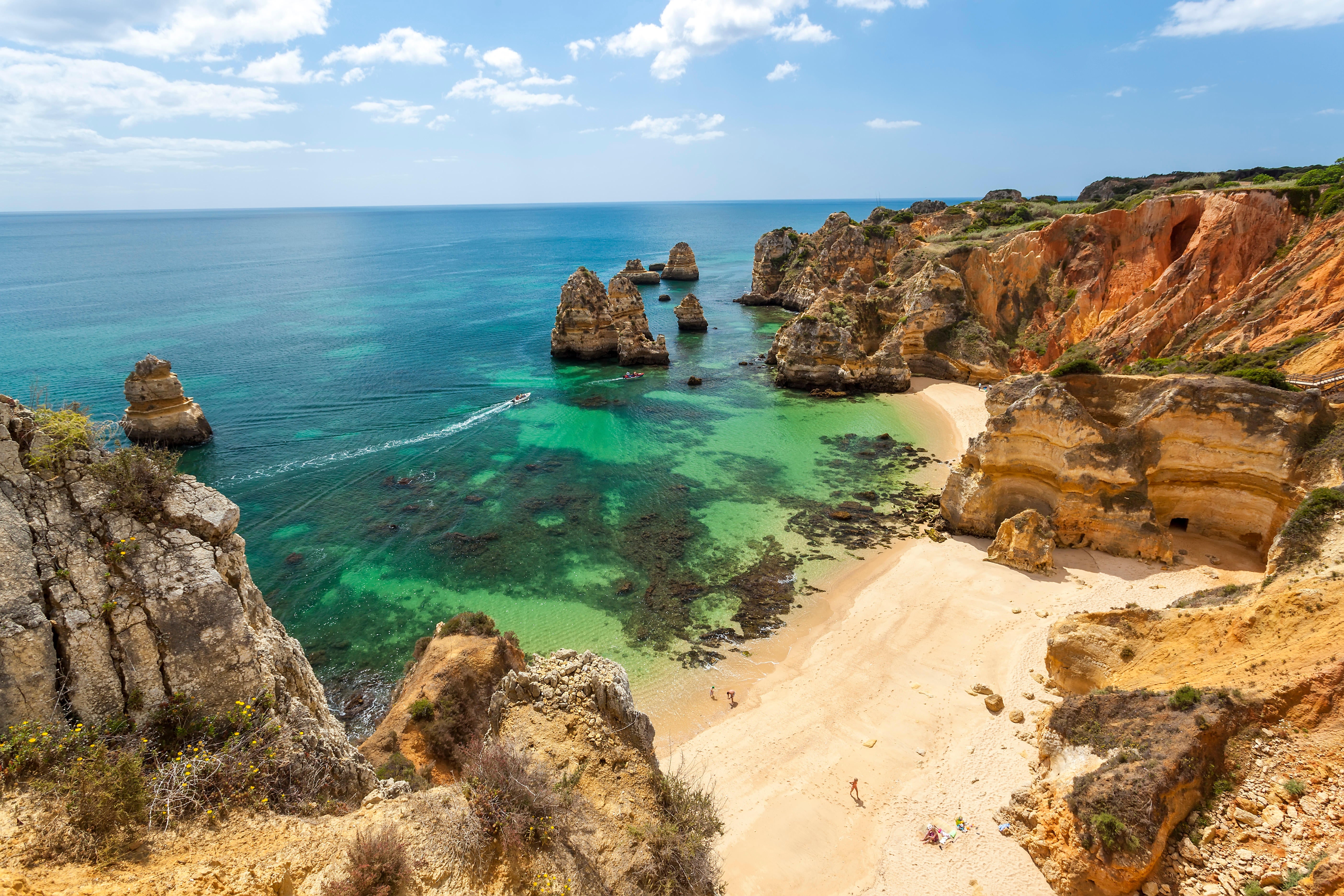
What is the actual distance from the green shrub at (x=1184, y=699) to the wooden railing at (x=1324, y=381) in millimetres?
17621

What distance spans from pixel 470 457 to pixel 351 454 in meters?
7.80

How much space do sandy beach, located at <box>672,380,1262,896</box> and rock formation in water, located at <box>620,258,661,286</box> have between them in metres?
79.5

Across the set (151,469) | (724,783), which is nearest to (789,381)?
(724,783)

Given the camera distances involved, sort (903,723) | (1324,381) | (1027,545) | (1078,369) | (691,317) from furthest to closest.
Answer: (691,317), (1078,369), (1027,545), (1324,381), (903,723)

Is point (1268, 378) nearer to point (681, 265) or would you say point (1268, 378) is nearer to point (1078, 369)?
point (1078, 369)

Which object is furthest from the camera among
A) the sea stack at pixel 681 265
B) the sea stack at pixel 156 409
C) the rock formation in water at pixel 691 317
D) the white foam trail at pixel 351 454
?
the sea stack at pixel 681 265

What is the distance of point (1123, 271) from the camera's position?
4206cm

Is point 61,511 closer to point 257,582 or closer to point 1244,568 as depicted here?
point 257,582

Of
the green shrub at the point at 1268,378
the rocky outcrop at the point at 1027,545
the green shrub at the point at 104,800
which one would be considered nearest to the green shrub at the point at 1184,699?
the rocky outcrop at the point at 1027,545

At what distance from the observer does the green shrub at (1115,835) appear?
11281 mm

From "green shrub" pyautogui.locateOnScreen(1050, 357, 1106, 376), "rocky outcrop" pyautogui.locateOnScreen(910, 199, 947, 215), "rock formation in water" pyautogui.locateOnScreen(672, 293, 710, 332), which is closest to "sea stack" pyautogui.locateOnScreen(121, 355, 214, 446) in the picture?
"rock formation in water" pyautogui.locateOnScreen(672, 293, 710, 332)

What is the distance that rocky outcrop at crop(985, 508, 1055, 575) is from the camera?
2420cm

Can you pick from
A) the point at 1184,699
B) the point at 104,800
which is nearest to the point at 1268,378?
the point at 1184,699

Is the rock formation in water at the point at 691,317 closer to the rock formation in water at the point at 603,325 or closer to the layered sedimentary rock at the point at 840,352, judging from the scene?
the rock formation in water at the point at 603,325
